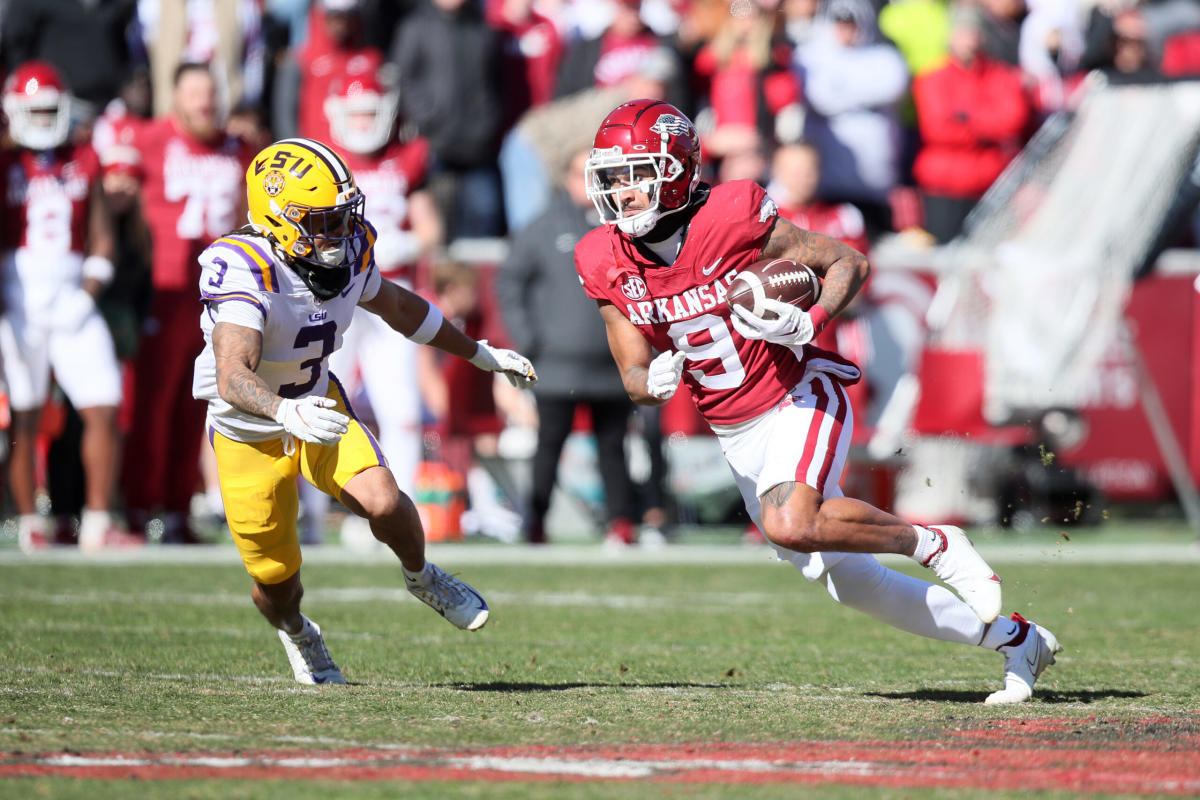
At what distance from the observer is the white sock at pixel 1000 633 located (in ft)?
16.8

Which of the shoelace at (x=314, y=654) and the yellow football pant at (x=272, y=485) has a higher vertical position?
the yellow football pant at (x=272, y=485)

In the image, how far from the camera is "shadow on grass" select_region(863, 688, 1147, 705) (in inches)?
200

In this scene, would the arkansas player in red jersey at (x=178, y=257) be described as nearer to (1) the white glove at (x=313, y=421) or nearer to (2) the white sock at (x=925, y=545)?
(1) the white glove at (x=313, y=421)

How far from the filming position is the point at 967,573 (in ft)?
16.2

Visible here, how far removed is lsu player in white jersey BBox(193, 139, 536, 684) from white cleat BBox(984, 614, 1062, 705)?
5.28ft

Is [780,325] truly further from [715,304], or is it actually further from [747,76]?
[747,76]

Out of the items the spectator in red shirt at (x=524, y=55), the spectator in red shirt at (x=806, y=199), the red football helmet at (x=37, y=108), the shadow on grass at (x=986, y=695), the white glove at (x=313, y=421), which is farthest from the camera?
the spectator in red shirt at (x=524, y=55)

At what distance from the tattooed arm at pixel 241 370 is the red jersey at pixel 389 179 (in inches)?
204

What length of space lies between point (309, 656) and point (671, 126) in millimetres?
2004

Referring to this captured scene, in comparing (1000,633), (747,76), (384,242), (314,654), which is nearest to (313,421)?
(314,654)

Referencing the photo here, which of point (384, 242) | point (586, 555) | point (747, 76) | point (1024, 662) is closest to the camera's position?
point (1024, 662)

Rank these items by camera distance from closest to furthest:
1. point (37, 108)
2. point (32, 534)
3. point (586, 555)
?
point (37, 108)
point (32, 534)
point (586, 555)

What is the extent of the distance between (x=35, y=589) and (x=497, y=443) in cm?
372

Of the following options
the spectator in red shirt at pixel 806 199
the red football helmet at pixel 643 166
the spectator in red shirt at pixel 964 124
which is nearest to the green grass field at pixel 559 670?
the red football helmet at pixel 643 166
